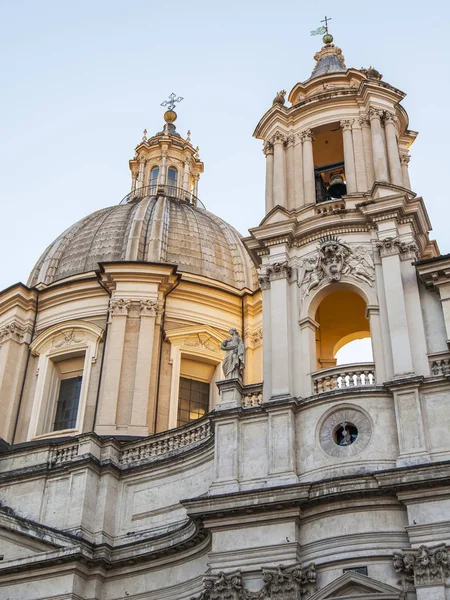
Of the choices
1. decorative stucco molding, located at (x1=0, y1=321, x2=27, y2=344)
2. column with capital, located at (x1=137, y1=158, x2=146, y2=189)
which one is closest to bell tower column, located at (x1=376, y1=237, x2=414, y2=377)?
decorative stucco molding, located at (x1=0, y1=321, x2=27, y2=344)

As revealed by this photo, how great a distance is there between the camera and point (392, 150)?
76.9 feet

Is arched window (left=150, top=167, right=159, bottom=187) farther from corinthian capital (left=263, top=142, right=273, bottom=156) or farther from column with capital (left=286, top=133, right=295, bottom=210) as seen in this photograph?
column with capital (left=286, top=133, right=295, bottom=210)

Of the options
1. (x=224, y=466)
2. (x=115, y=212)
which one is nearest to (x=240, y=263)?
(x=115, y=212)

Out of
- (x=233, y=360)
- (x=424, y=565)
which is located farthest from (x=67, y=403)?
(x=424, y=565)

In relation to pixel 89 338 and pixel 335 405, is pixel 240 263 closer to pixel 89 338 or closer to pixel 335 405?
pixel 89 338

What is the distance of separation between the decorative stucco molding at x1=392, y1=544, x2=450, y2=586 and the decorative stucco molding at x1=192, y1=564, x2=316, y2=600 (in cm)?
177

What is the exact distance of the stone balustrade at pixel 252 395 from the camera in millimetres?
20609

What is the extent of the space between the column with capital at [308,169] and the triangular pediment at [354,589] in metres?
10.3

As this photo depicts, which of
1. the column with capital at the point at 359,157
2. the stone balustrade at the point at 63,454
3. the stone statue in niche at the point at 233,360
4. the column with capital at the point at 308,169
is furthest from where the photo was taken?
the column with capital at the point at 308,169

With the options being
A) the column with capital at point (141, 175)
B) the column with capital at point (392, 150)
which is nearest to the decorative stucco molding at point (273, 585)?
the column with capital at point (392, 150)

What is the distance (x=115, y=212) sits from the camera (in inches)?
1346

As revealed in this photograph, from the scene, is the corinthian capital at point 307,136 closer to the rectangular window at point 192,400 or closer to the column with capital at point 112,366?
the column with capital at point 112,366

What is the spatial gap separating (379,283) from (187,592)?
27.1 feet

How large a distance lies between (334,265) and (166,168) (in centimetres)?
1894
